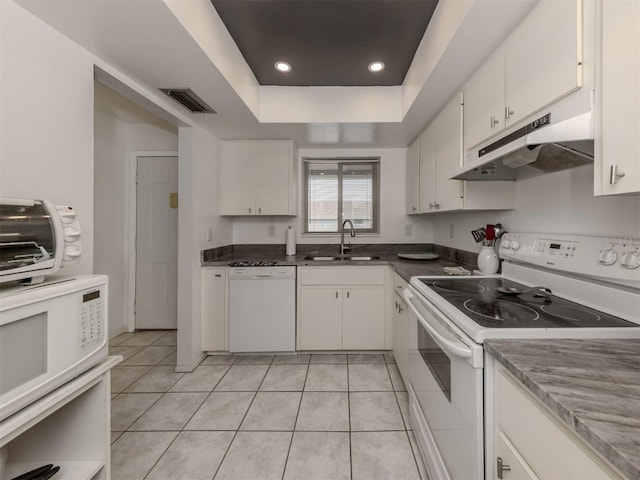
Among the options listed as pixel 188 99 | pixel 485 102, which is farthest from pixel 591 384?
pixel 188 99

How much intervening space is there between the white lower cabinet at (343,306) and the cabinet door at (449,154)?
2.97 ft

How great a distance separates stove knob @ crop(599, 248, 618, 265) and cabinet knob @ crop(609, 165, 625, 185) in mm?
350

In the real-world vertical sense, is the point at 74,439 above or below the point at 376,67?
below

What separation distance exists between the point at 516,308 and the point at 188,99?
7.58 ft

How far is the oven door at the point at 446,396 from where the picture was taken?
2.74 ft

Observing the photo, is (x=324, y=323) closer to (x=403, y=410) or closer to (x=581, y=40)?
(x=403, y=410)

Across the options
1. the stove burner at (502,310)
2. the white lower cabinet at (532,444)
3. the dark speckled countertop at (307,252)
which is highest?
the dark speckled countertop at (307,252)

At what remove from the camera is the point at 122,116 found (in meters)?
2.92

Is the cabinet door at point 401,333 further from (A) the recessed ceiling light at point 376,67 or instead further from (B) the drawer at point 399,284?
(A) the recessed ceiling light at point 376,67

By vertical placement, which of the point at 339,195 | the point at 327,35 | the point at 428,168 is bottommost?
the point at 339,195

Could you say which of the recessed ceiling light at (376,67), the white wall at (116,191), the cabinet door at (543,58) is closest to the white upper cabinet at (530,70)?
the cabinet door at (543,58)

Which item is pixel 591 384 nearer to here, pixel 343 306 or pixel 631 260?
pixel 631 260

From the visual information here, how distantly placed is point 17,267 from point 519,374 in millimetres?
1420

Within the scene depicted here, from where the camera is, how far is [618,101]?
0.75 metres
